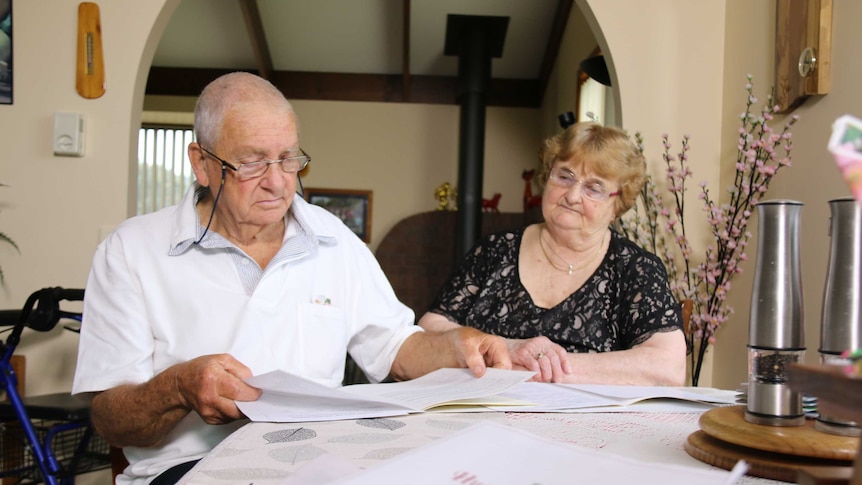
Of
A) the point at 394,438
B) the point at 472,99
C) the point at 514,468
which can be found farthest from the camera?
the point at 472,99

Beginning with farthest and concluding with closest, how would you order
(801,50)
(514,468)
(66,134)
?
(66,134) < (801,50) < (514,468)

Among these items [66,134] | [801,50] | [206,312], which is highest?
[801,50]

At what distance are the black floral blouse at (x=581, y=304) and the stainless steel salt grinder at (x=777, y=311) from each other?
1074mm

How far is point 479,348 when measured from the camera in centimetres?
134

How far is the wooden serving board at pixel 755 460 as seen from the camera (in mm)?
688

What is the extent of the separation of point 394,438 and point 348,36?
234 inches

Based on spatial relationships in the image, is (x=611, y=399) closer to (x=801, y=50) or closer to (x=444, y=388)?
(x=444, y=388)

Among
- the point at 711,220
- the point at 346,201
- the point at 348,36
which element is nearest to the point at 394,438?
the point at 711,220

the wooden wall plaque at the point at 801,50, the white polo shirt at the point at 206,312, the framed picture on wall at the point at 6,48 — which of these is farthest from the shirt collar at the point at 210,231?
the framed picture on wall at the point at 6,48

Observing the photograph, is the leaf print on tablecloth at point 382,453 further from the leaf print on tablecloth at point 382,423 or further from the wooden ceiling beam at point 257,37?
the wooden ceiling beam at point 257,37

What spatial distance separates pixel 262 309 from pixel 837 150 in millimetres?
1139

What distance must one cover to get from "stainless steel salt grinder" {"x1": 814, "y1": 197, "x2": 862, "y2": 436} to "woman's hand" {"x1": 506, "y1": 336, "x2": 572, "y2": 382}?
73 cm

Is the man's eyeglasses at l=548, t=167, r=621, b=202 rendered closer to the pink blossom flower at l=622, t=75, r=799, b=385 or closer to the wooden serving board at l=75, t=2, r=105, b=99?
the pink blossom flower at l=622, t=75, r=799, b=385

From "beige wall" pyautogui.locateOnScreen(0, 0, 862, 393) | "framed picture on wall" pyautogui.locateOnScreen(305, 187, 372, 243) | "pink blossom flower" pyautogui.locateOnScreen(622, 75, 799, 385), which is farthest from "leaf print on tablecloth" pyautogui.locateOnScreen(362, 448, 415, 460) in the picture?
"framed picture on wall" pyautogui.locateOnScreen(305, 187, 372, 243)
